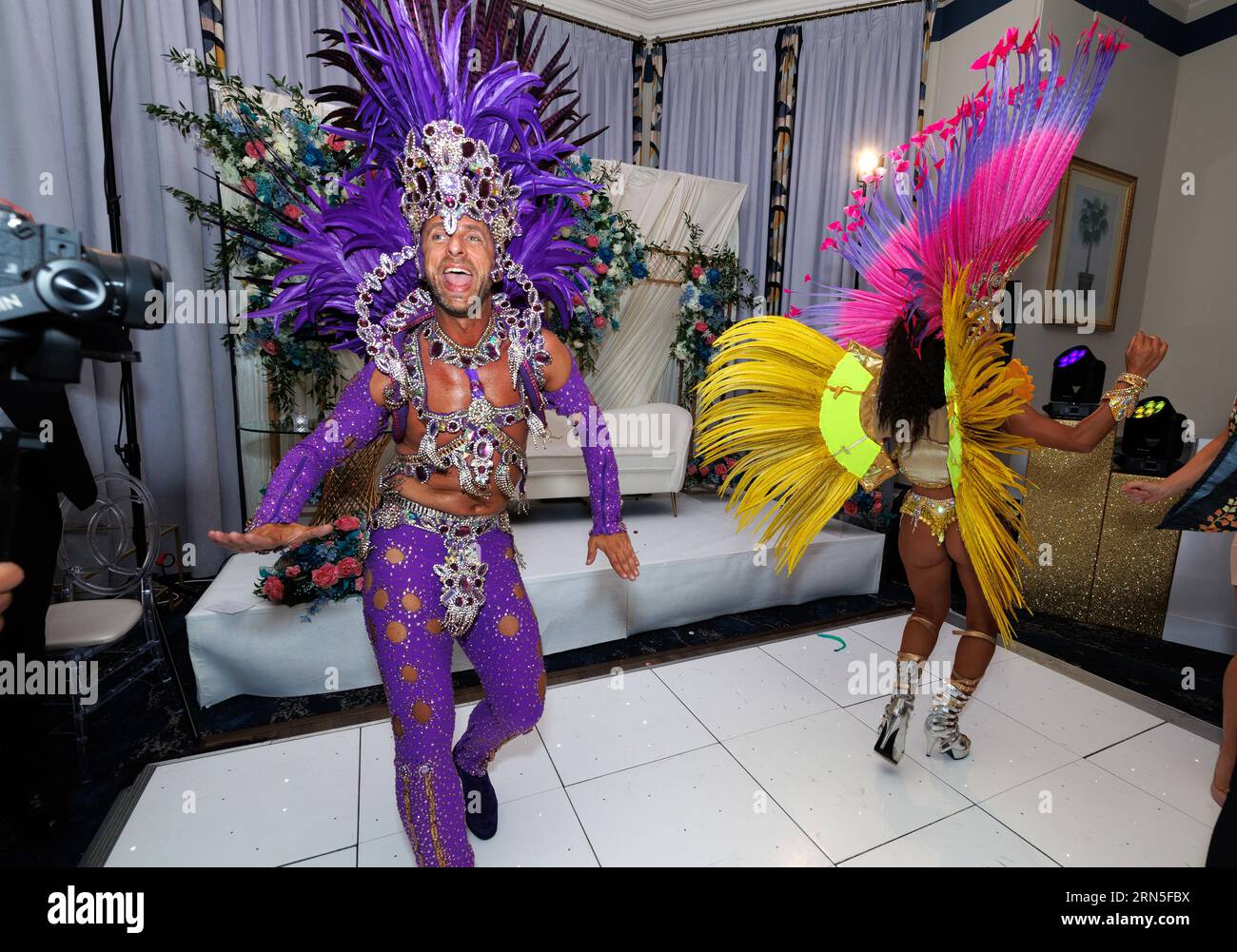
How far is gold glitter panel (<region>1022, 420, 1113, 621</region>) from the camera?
3.48m

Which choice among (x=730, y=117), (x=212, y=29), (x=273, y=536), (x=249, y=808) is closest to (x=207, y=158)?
(x=212, y=29)

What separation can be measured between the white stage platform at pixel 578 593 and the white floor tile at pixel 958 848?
1.63 meters

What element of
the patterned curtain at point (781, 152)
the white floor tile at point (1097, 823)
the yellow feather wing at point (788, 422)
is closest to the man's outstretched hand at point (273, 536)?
the yellow feather wing at point (788, 422)

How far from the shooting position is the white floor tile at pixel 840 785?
6.11 feet

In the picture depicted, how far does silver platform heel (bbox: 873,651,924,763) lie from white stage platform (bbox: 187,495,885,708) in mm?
1334

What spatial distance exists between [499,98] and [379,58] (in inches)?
12.2

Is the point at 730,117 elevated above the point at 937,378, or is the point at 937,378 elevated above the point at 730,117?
the point at 730,117

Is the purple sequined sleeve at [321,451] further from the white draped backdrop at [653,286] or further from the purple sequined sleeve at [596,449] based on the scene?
the white draped backdrop at [653,286]

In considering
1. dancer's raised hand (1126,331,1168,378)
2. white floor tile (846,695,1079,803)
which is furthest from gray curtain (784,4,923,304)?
white floor tile (846,695,1079,803)

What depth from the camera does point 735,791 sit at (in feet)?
6.58

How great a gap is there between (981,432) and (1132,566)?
2436 millimetres

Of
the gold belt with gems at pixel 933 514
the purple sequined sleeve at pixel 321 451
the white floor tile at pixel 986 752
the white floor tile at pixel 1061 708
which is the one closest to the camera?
the purple sequined sleeve at pixel 321 451

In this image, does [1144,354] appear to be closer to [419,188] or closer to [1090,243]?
[419,188]
